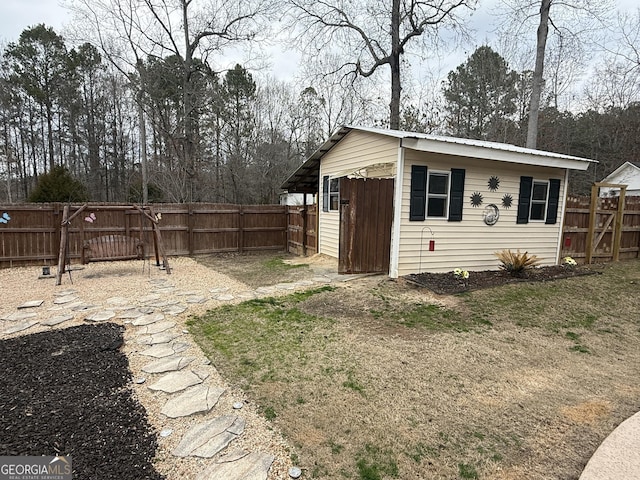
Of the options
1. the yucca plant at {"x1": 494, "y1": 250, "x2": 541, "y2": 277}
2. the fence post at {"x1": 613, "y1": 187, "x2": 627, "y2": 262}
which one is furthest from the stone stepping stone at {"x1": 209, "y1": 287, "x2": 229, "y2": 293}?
the fence post at {"x1": 613, "y1": 187, "x2": 627, "y2": 262}

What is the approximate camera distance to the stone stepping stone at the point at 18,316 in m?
4.41

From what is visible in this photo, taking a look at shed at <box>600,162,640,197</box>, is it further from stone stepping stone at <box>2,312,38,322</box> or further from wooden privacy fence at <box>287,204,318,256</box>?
stone stepping stone at <box>2,312,38,322</box>

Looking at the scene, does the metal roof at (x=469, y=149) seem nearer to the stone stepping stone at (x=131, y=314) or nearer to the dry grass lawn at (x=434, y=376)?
the dry grass lawn at (x=434, y=376)

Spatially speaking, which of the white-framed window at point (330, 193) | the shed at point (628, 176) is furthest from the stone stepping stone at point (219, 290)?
the shed at point (628, 176)

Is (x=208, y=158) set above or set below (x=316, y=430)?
above

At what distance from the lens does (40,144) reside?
60.6 ft

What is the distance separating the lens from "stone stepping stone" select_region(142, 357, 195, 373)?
312 cm

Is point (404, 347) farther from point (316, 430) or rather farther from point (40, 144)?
point (40, 144)

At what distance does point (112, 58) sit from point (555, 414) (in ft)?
57.9

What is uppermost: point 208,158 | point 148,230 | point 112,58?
point 112,58

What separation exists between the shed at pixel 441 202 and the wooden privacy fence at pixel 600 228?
64 cm

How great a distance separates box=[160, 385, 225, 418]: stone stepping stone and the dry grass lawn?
0.26 m

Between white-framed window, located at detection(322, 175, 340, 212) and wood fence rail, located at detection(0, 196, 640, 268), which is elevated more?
white-framed window, located at detection(322, 175, 340, 212)

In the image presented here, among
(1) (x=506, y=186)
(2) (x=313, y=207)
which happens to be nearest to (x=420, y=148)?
(1) (x=506, y=186)
